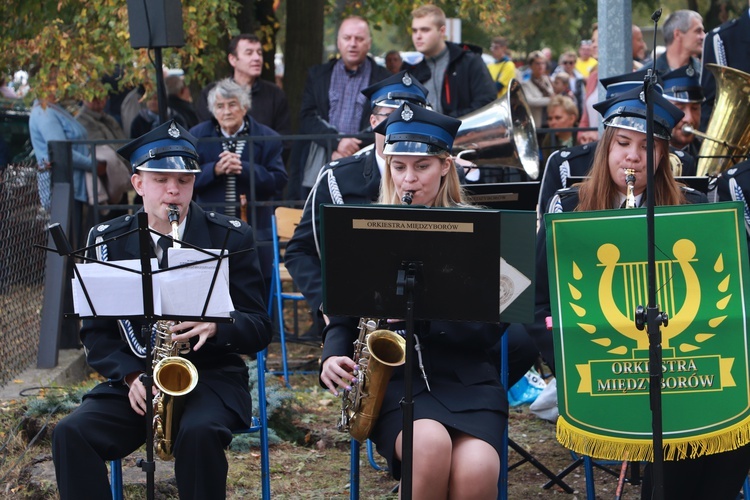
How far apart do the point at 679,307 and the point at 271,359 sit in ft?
15.3

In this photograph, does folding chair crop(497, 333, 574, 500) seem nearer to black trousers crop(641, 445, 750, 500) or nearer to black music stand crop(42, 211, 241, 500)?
black trousers crop(641, 445, 750, 500)

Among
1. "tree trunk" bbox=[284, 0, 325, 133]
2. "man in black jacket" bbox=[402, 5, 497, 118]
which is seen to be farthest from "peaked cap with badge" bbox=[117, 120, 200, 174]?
"tree trunk" bbox=[284, 0, 325, 133]

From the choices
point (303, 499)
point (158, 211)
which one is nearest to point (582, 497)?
point (303, 499)

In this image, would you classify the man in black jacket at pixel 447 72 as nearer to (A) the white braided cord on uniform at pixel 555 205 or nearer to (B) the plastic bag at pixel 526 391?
(B) the plastic bag at pixel 526 391

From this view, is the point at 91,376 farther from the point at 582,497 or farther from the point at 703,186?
the point at 703,186

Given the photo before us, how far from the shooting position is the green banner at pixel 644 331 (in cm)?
357

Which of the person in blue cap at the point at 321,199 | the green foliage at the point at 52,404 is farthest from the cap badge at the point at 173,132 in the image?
the green foliage at the point at 52,404

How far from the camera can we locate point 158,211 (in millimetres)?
4328

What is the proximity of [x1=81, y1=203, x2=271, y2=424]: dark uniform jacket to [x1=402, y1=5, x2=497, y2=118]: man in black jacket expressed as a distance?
3783 millimetres

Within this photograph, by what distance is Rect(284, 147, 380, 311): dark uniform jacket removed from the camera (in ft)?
15.6

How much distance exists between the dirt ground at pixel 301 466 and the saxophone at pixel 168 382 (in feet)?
2.96

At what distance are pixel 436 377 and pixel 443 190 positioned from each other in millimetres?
746

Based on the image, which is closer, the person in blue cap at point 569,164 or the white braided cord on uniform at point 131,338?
the white braided cord on uniform at point 131,338

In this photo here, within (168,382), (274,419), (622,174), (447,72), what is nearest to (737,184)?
(622,174)
